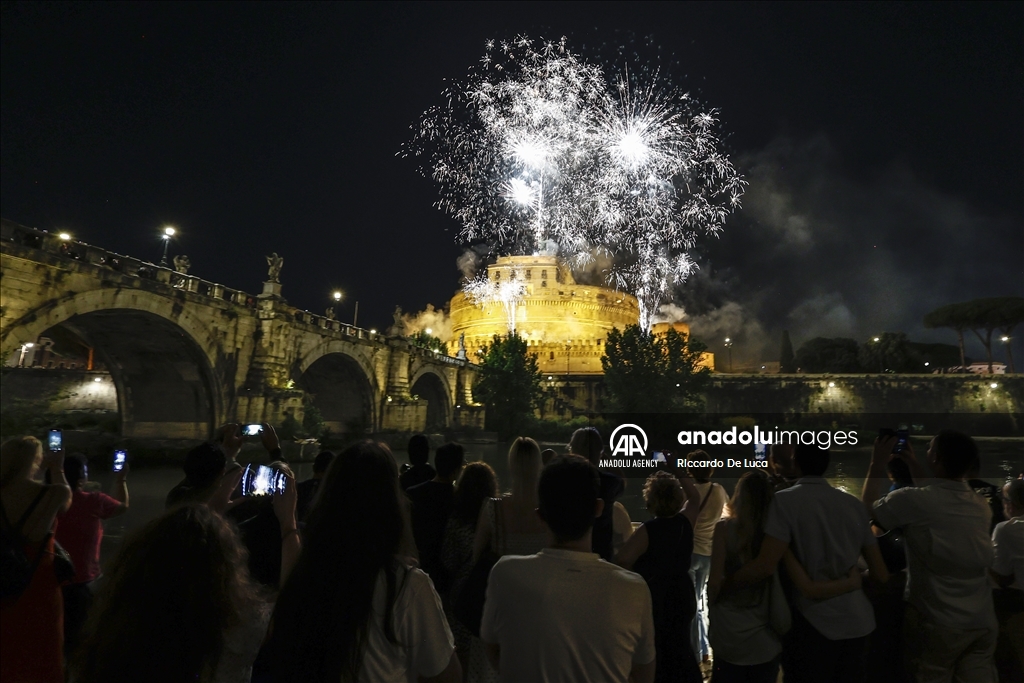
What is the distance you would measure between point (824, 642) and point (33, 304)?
21.0 m

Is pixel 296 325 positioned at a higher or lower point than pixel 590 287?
lower

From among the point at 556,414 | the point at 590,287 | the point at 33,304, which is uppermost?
the point at 590,287

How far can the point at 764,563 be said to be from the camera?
2.85m

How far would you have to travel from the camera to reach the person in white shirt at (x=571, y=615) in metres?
1.96

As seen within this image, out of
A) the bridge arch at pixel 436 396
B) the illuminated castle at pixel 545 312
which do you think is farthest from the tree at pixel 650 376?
the illuminated castle at pixel 545 312

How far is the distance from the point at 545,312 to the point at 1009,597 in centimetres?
6829

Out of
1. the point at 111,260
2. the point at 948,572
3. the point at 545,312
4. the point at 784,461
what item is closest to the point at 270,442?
the point at 784,461

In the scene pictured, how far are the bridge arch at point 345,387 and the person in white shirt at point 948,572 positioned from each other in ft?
105

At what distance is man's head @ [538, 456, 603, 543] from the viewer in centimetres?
209

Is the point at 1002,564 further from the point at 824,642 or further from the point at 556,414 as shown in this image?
the point at 556,414

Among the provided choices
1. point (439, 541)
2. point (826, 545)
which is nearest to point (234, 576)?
point (439, 541)

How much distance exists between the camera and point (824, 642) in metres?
2.88

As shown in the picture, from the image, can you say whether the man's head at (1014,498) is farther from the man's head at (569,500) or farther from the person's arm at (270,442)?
the person's arm at (270,442)

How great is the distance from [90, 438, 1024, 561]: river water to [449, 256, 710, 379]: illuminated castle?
1074 inches
